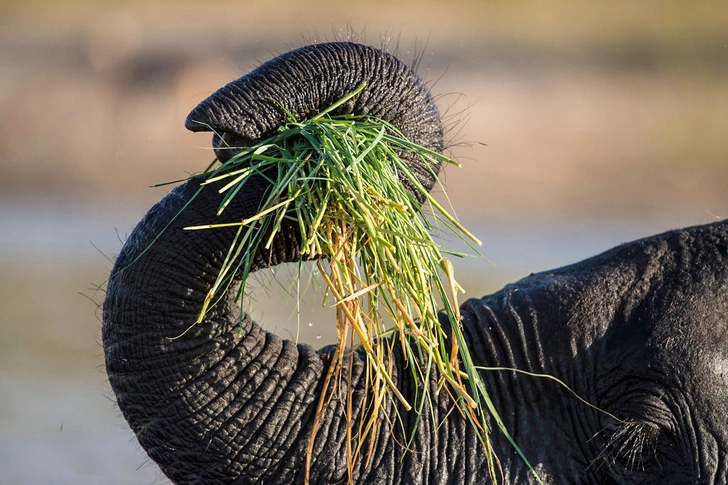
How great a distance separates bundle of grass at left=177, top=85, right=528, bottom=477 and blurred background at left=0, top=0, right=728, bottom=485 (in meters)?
4.62

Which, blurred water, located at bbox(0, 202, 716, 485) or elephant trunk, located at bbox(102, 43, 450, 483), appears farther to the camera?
blurred water, located at bbox(0, 202, 716, 485)

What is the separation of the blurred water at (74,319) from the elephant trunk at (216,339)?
1.26 feet

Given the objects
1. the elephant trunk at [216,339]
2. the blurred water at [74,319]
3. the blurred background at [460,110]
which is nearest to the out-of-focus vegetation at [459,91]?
the blurred background at [460,110]

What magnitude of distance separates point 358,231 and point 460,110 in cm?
725

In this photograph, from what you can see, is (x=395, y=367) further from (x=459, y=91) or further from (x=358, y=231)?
(x=459, y=91)

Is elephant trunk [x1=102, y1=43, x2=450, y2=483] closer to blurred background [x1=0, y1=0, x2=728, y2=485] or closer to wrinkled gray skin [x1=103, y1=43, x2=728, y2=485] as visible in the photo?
wrinkled gray skin [x1=103, y1=43, x2=728, y2=485]

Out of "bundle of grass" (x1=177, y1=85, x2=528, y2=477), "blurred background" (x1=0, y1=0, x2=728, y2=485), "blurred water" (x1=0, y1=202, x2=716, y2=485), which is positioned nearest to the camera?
"bundle of grass" (x1=177, y1=85, x2=528, y2=477)

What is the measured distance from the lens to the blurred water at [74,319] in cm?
469

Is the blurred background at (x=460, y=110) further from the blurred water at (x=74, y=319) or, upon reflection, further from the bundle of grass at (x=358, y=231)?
the bundle of grass at (x=358, y=231)

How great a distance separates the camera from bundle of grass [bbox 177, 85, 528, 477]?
224 cm

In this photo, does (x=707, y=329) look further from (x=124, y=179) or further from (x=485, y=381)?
(x=124, y=179)

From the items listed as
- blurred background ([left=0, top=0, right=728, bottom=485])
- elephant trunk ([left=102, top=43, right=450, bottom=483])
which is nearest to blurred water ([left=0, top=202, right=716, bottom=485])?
blurred background ([left=0, top=0, right=728, bottom=485])

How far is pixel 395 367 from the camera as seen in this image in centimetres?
246

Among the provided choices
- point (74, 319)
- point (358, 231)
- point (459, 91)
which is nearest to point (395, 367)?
point (358, 231)
